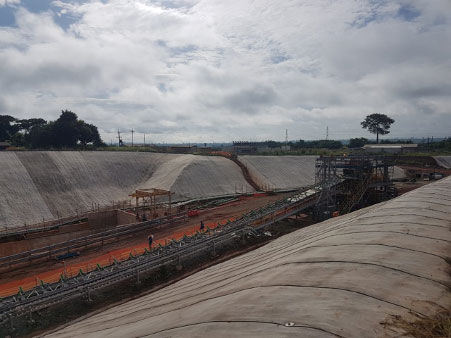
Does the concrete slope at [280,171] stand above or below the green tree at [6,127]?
below

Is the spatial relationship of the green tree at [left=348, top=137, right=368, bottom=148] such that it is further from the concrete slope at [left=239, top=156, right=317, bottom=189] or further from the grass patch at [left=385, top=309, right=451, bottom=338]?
the grass patch at [left=385, top=309, right=451, bottom=338]

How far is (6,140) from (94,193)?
198 ft

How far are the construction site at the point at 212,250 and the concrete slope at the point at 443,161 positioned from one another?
1876 cm

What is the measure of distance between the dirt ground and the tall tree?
86.5 m

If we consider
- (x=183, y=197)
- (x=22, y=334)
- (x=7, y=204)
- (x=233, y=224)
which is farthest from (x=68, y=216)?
(x=22, y=334)

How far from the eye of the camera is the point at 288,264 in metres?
8.12

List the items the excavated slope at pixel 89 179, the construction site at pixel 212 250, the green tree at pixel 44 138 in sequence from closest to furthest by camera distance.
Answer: the construction site at pixel 212 250, the excavated slope at pixel 89 179, the green tree at pixel 44 138

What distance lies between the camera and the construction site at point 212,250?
5.72 meters

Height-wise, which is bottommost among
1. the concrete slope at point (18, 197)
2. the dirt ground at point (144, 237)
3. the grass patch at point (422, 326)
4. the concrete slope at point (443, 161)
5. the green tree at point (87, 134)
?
the dirt ground at point (144, 237)

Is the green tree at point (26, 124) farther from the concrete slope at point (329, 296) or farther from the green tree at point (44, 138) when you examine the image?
the concrete slope at point (329, 296)

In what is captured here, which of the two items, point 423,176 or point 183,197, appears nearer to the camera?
point 183,197

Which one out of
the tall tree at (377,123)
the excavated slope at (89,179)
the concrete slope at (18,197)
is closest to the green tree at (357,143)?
the tall tree at (377,123)

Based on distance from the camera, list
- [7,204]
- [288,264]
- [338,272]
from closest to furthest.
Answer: [338,272]
[288,264]
[7,204]

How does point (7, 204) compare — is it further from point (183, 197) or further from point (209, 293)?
point (209, 293)
